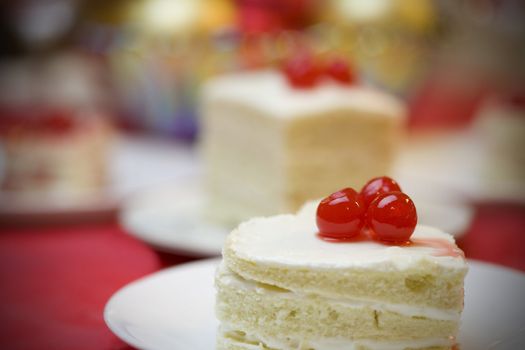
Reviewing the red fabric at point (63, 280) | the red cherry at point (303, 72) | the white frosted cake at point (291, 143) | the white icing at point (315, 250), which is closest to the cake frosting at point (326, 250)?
the white icing at point (315, 250)

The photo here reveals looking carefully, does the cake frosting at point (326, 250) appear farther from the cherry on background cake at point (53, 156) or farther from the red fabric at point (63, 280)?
the cherry on background cake at point (53, 156)

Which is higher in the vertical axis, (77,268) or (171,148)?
(171,148)

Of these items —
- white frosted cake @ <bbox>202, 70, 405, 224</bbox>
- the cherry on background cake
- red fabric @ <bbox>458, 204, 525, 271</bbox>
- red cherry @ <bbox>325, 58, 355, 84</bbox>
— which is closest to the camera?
red fabric @ <bbox>458, 204, 525, 271</bbox>

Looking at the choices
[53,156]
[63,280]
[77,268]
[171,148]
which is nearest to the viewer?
[63,280]

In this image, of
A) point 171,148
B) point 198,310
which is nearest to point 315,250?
point 198,310

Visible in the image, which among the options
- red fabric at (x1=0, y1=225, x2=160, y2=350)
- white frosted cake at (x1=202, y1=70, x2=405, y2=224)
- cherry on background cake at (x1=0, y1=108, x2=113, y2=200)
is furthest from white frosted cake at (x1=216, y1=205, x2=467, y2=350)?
cherry on background cake at (x1=0, y1=108, x2=113, y2=200)

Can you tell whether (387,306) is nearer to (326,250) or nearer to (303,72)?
(326,250)

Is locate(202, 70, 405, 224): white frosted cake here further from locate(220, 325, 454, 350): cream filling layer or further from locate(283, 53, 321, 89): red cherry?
locate(220, 325, 454, 350): cream filling layer
